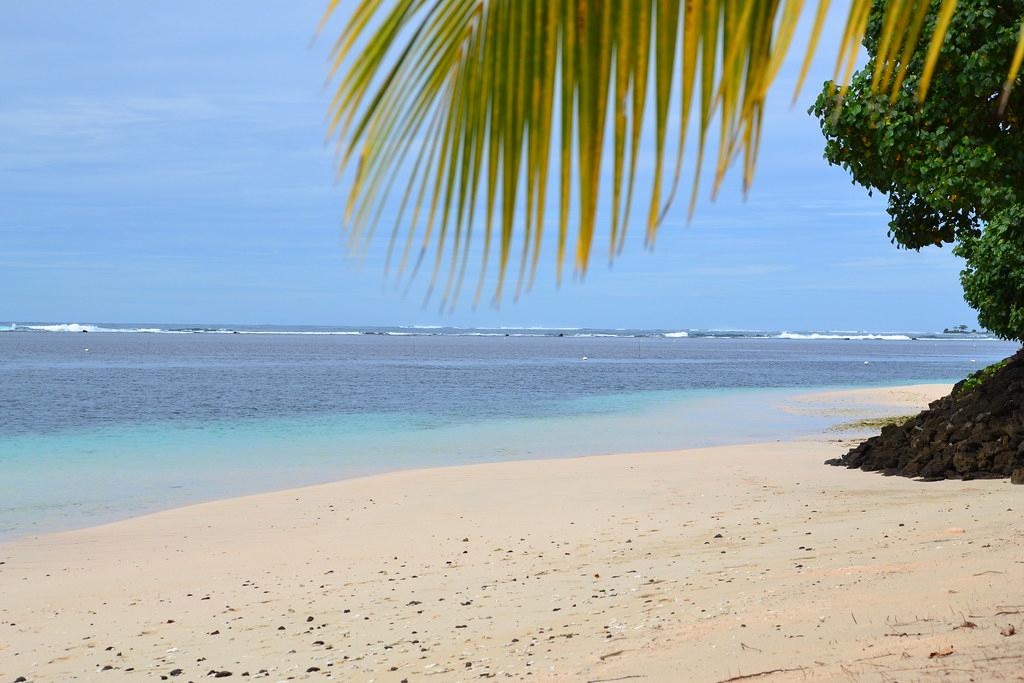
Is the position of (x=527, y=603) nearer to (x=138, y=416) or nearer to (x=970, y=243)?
(x=970, y=243)

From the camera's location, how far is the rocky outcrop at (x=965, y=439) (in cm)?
1336

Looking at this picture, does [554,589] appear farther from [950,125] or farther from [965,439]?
[965,439]

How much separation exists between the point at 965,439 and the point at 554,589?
8001 millimetres

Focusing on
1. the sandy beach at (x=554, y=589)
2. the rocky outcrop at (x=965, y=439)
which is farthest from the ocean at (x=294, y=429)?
the rocky outcrop at (x=965, y=439)

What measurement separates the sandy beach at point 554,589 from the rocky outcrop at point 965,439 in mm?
583

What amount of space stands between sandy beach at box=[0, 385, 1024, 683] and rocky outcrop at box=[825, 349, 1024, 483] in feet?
1.91

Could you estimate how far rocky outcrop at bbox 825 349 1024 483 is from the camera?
13.4 m

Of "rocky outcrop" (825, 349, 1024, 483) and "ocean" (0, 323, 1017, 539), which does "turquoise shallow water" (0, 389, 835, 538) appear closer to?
"ocean" (0, 323, 1017, 539)

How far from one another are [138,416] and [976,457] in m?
33.0

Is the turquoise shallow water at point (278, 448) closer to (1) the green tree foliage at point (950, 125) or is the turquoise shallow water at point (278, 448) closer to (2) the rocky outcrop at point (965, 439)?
(2) the rocky outcrop at point (965, 439)

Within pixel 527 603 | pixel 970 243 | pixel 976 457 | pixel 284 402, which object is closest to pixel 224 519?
pixel 527 603

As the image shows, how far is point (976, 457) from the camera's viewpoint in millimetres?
13516

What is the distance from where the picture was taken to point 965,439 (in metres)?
14.0

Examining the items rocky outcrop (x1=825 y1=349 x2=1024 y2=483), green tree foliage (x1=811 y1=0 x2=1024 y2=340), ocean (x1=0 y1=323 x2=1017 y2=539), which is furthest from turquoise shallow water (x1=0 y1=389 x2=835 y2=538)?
green tree foliage (x1=811 y1=0 x2=1024 y2=340)
